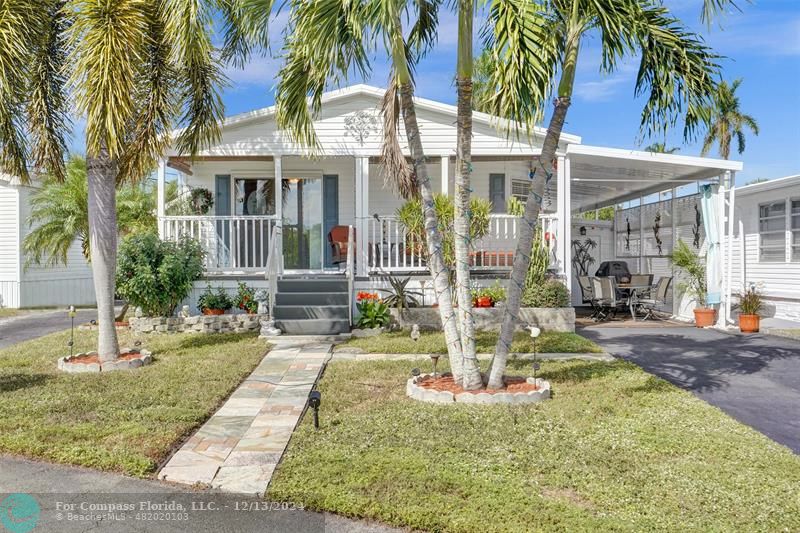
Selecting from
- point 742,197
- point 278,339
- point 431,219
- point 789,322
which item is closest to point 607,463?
point 431,219

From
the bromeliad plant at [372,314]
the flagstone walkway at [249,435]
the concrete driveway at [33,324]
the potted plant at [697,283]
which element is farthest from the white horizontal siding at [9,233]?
the potted plant at [697,283]

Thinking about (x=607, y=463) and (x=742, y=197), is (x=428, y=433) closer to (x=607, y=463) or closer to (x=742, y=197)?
(x=607, y=463)

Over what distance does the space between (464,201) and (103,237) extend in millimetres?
4835

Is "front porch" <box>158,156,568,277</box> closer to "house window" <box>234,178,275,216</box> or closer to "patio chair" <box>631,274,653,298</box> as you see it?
"house window" <box>234,178,275,216</box>

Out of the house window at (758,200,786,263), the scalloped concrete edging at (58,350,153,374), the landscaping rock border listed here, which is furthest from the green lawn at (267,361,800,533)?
the house window at (758,200,786,263)

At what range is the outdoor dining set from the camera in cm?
1234

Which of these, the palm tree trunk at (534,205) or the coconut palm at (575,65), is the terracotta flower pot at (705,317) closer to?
the coconut palm at (575,65)

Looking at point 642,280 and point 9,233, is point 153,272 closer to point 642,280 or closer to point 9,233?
point 9,233

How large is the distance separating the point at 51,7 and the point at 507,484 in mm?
7764

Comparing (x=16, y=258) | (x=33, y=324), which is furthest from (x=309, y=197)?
(x=16, y=258)

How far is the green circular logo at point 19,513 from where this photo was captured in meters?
3.20

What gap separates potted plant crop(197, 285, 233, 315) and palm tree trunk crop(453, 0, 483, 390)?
6.07 meters

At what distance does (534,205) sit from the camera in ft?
18.5

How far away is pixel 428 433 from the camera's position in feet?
15.1
